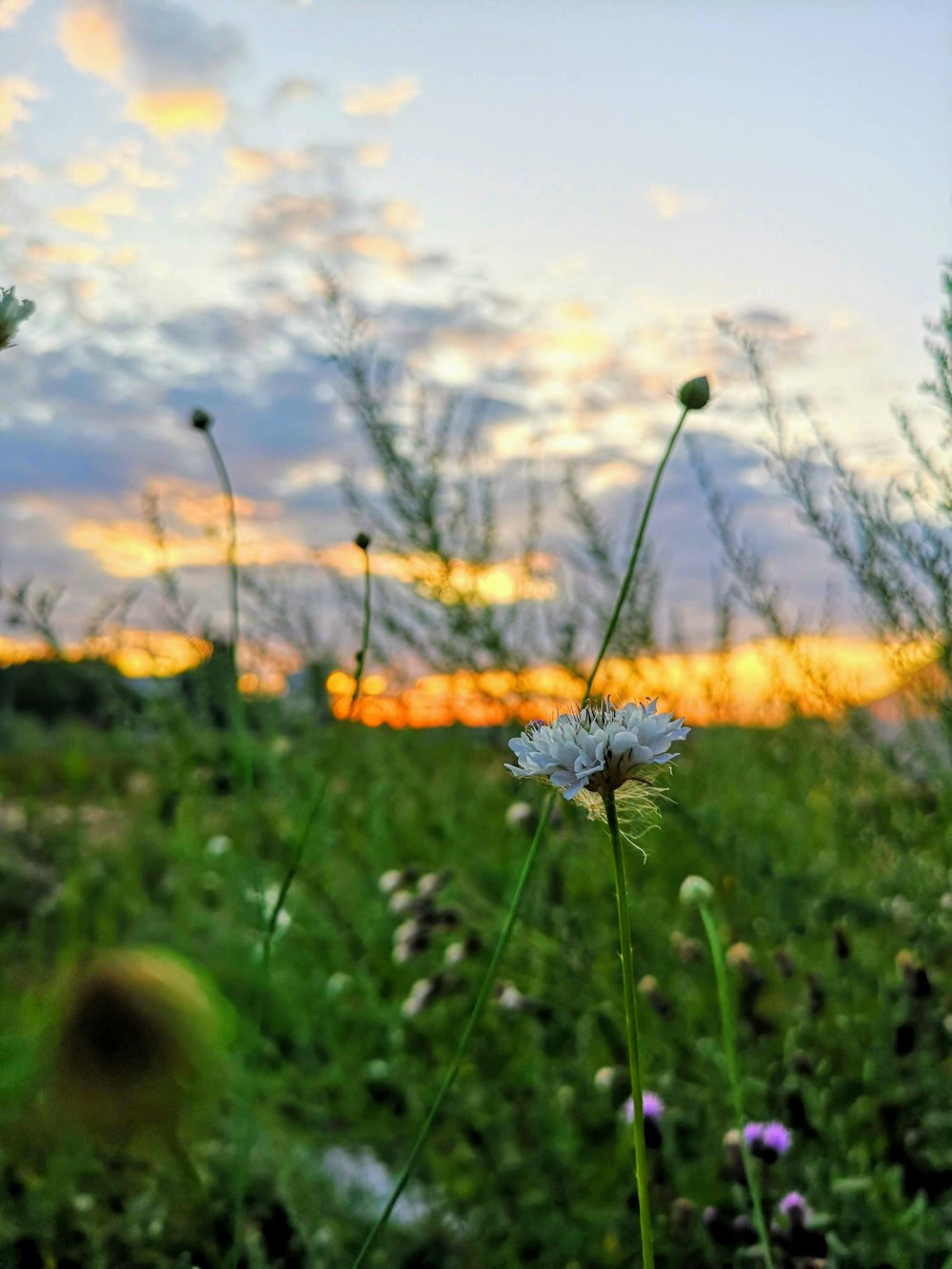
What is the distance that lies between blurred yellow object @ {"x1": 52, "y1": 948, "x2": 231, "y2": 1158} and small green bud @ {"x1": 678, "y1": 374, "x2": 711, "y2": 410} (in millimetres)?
1849

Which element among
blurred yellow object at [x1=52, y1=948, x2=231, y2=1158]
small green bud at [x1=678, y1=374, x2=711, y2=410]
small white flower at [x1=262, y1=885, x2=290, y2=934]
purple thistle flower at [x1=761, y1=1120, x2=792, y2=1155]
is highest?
small green bud at [x1=678, y1=374, x2=711, y2=410]

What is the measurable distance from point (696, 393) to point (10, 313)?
63cm

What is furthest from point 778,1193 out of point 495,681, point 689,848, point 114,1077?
point 689,848

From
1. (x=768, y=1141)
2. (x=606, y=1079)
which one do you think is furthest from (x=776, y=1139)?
(x=606, y=1079)

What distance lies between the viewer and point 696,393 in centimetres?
121

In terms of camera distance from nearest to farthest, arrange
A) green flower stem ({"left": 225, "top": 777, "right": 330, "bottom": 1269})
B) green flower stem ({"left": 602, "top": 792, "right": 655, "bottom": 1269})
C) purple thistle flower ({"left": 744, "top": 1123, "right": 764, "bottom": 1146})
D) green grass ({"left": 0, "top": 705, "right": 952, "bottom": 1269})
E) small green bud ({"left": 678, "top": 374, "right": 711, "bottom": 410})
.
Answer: green flower stem ({"left": 602, "top": 792, "right": 655, "bottom": 1269})
small green bud ({"left": 678, "top": 374, "right": 711, "bottom": 410})
green flower stem ({"left": 225, "top": 777, "right": 330, "bottom": 1269})
purple thistle flower ({"left": 744, "top": 1123, "right": 764, "bottom": 1146})
green grass ({"left": 0, "top": 705, "right": 952, "bottom": 1269})

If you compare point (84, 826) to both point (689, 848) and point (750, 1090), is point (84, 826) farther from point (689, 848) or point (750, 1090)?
point (750, 1090)

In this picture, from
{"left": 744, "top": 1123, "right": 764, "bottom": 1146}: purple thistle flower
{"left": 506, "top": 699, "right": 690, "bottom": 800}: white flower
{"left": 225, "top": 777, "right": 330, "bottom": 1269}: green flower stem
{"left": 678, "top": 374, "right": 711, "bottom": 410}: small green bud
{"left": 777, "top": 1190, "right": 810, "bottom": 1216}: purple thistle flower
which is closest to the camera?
{"left": 506, "top": 699, "right": 690, "bottom": 800}: white flower

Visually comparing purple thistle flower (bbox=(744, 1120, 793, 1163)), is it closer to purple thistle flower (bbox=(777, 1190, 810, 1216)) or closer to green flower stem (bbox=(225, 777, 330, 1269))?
purple thistle flower (bbox=(777, 1190, 810, 1216))

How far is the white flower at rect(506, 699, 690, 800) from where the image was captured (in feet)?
3.38

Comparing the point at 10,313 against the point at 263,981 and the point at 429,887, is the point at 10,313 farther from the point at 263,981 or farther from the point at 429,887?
the point at 429,887

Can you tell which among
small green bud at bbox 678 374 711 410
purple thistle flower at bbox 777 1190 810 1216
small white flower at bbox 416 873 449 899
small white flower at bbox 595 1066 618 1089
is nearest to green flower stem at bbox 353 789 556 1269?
small green bud at bbox 678 374 711 410

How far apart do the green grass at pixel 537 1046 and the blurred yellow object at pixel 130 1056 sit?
0.26ft

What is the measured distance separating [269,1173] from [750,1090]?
0.95m
